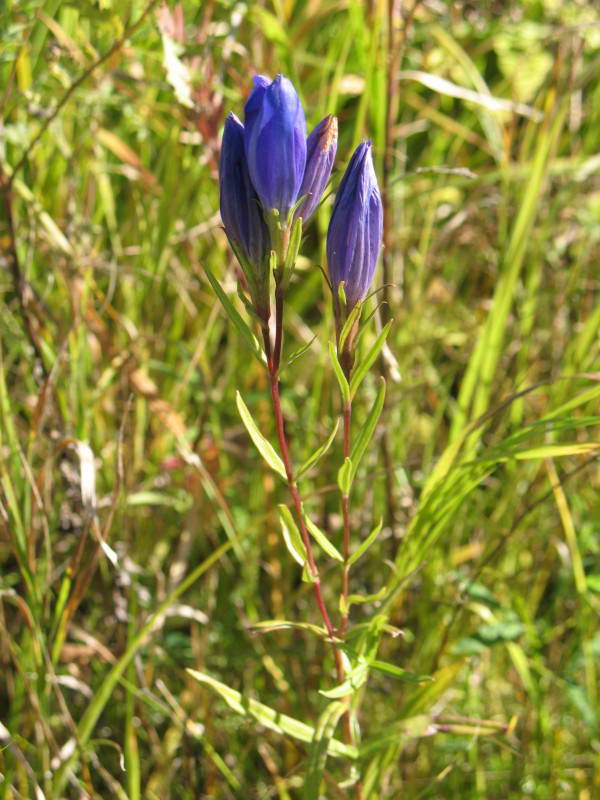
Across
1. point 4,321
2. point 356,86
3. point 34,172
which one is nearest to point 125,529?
point 4,321

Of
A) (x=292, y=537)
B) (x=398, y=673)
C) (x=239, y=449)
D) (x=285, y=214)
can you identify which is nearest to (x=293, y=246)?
(x=285, y=214)

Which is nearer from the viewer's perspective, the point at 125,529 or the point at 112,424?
the point at 125,529

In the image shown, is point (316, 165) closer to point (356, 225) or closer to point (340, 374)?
point (356, 225)

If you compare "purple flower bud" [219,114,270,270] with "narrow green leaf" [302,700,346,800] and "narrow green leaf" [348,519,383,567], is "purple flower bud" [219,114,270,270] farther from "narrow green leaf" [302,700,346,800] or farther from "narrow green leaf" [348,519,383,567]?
"narrow green leaf" [302,700,346,800]

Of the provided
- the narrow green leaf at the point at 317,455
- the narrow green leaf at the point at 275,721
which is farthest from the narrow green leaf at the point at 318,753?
the narrow green leaf at the point at 317,455

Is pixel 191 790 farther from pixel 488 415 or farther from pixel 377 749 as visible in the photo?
pixel 488 415

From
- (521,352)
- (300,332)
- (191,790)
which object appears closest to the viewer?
(191,790)

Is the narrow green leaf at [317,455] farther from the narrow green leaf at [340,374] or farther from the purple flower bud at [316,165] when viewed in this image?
the purple flower bud at [316,165]

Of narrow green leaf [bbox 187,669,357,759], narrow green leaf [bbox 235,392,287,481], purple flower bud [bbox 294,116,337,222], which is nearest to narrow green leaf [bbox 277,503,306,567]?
narrow green leaf [bbox 235,392,287,481]
